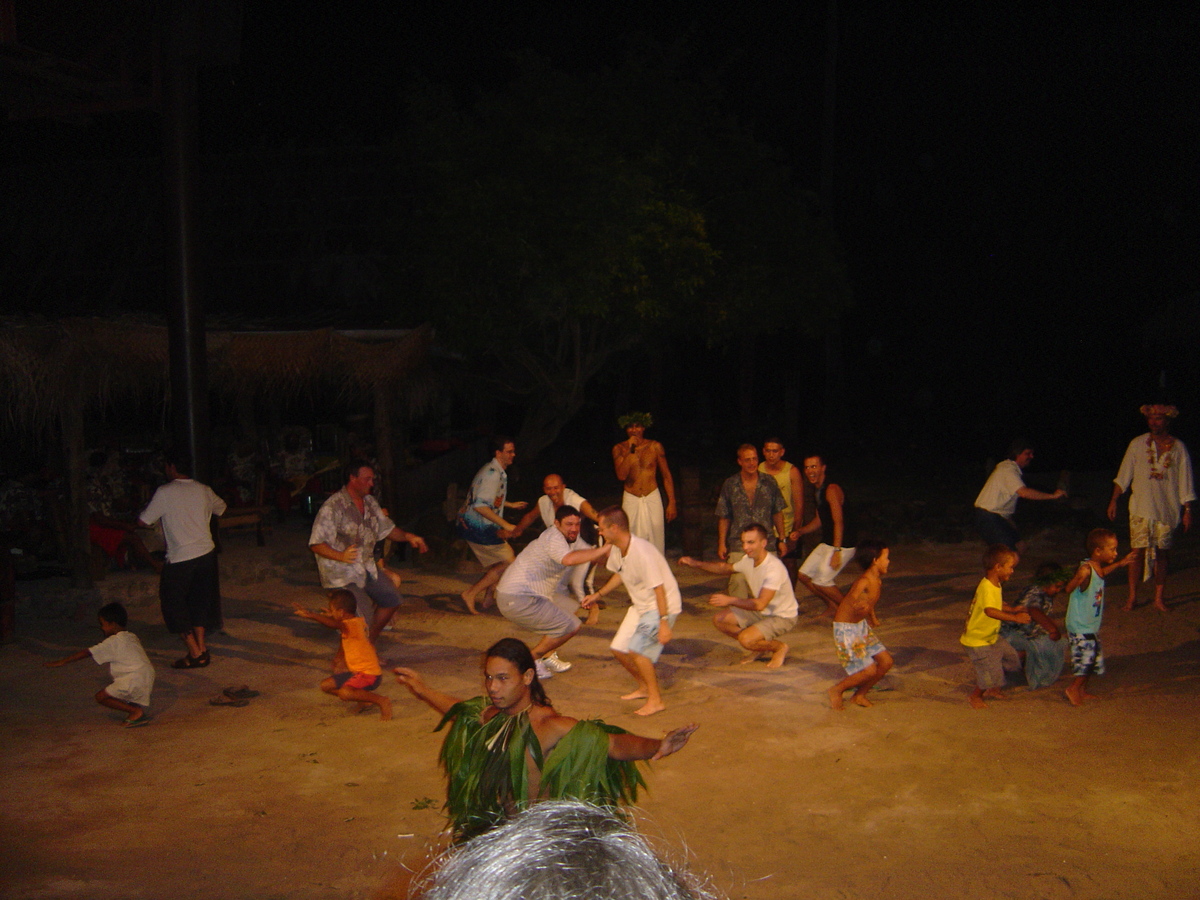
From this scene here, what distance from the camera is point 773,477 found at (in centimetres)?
869

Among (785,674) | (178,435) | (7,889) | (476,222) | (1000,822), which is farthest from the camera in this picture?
(476,222)

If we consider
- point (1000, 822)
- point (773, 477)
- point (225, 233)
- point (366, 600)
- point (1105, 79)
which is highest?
point (1105, 79)

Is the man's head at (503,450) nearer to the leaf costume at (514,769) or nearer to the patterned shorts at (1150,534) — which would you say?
the patterned shorts at (1150,534)

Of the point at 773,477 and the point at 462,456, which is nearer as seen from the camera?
the point at 773,477

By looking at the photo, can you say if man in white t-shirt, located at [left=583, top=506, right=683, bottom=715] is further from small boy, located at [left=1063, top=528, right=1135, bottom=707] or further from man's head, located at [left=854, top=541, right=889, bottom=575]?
small boy, located at [left=1063, top=528, right=1135, bottom=707]

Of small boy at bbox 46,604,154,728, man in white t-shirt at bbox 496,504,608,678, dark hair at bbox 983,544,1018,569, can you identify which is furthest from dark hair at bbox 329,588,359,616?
dark hair at bbox 983,544,1018,569

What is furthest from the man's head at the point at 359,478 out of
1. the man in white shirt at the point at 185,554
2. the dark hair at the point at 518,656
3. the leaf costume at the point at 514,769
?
the leaf costume at the point at 514,769

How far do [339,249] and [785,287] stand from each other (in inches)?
282

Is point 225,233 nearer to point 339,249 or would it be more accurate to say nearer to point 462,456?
point 339,249

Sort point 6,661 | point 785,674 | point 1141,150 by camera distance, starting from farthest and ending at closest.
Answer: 1. point 1141,150
2. point 6,661
3. point 785,674

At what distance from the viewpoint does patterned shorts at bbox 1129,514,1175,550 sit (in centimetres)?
890

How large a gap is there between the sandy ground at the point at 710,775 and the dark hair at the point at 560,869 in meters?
1.85

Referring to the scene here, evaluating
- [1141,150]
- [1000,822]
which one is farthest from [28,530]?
[1141,150]

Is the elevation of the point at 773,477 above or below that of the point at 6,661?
above
